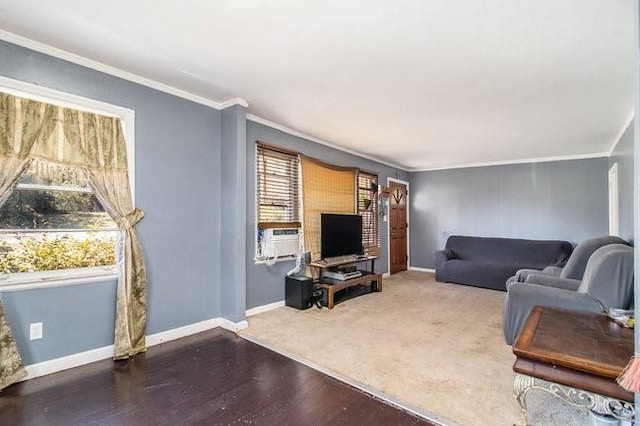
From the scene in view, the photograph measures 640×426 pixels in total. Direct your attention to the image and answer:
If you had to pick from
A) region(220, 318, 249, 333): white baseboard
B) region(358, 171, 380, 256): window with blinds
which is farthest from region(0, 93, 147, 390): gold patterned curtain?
region(358, 171, 380, 256): window with blinds

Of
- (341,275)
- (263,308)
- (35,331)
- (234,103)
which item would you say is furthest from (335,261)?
(35,331)

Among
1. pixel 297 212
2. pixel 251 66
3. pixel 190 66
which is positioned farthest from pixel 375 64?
pixel 297 212

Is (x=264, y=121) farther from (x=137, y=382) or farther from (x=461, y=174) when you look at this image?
(x=461, y=174)

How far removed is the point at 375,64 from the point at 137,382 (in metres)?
3.07

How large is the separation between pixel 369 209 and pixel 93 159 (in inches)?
179

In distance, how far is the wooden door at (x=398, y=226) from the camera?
6992 millimetres

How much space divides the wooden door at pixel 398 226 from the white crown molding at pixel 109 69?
4.37m

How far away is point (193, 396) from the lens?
2.18 metres

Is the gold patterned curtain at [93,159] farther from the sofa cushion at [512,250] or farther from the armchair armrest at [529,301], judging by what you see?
the sofa cushion at [512,250]

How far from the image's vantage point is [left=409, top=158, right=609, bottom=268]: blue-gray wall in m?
5.77

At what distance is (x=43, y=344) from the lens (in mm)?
2438

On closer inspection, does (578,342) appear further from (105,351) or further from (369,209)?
(369,209)

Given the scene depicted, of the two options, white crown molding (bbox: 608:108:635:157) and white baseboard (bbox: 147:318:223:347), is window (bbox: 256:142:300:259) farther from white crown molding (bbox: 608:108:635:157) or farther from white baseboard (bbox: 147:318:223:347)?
white crown molding (bbox: 608:108:635:157)

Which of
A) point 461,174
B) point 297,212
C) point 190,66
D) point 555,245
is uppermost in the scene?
point 190,66
